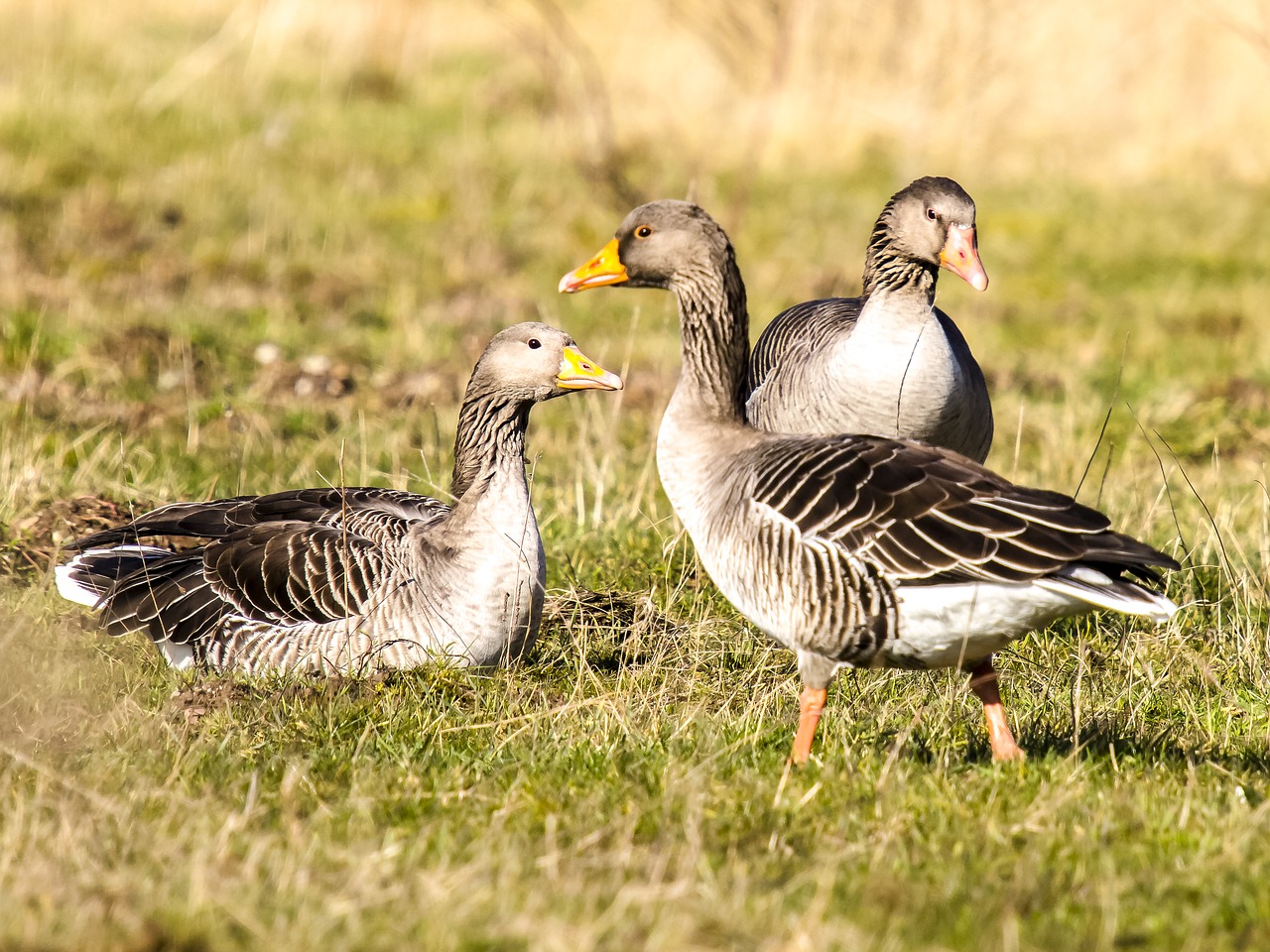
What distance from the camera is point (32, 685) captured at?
562 centimetres

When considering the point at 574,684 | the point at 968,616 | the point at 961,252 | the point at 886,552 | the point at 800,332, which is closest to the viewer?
the point at 968,616

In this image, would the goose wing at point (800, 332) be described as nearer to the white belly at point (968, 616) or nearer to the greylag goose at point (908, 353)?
the greylag goose at point (908, 353)

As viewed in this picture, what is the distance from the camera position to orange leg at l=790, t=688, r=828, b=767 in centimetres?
519

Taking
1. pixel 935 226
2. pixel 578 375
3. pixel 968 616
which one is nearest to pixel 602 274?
pixel 578 375

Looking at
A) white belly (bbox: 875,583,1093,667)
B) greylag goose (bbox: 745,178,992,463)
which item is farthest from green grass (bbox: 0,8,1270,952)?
greylag goose (bbox: 745,178,992,463)

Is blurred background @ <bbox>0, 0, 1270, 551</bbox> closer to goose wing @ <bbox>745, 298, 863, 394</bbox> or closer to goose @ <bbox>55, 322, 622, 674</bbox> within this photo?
goose wing @ <bbox>745, 298, 863, 394</bbox>

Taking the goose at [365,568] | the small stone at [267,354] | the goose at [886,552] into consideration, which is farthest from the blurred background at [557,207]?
the goose at [886,552]

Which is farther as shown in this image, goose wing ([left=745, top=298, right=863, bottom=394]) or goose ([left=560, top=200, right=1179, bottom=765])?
goose wing ([left=745, top=298, right=863, bottom=394])

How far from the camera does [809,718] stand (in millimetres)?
5262

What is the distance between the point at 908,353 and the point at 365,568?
267cm

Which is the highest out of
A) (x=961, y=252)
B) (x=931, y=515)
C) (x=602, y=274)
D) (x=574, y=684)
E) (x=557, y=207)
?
(x=557, y=207)

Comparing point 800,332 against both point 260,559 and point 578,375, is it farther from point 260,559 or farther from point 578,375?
point 260,559

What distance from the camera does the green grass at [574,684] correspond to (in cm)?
395

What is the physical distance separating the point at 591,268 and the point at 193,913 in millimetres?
3462
